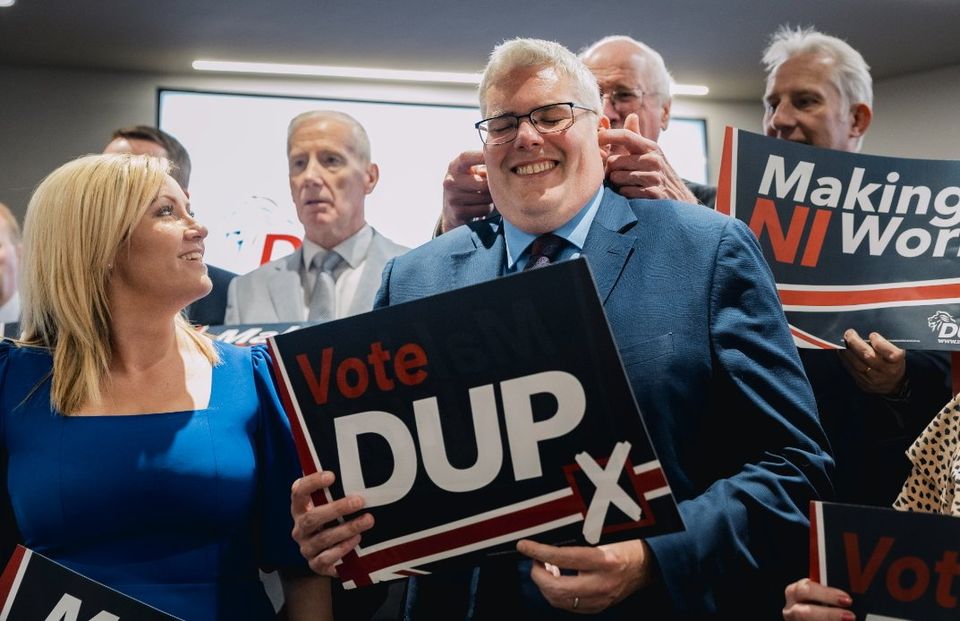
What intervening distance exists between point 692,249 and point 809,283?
660mm

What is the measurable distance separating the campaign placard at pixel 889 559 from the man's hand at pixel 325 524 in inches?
24.6

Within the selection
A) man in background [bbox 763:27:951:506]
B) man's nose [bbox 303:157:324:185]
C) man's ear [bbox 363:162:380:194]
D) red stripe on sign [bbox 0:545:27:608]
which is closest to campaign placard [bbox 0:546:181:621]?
red stripe on sign [bbox 0:545:27:608]

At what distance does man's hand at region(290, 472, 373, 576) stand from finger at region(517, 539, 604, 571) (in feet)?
0.74

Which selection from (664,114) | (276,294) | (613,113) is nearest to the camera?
(613,113)

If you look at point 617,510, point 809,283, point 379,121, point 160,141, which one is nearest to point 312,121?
point 160,141

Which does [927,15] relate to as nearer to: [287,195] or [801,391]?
[287,195]

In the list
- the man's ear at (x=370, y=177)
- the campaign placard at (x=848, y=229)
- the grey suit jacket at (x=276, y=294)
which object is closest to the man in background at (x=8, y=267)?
the grey suit jacket at (x=276, y=294)

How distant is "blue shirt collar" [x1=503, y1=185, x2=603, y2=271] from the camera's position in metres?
1.81

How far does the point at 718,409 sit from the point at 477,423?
47 centimetres

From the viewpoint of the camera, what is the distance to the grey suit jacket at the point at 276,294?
10.5 ft

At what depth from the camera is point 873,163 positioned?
2.33 m

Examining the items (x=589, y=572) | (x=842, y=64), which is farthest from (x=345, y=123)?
(x=589, y=572)

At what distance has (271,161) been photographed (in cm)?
679

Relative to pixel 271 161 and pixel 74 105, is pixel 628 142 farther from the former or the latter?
pixel 74 105
